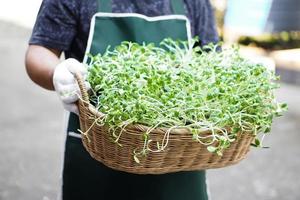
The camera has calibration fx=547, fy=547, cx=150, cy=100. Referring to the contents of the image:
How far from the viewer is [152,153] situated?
120 cm

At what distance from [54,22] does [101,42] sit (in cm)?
15

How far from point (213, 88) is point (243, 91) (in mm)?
75

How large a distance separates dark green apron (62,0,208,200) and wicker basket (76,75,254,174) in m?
Result: 0.33

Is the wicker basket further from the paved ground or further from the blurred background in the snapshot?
the paved ground

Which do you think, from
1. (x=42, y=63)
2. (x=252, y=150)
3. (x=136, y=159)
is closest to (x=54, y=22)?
(x=42, y=63)

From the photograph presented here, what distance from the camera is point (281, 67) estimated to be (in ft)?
19.0

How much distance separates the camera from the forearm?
1.55 m

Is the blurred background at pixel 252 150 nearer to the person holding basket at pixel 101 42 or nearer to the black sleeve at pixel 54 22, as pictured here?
the person holding basket at pixel 101 42

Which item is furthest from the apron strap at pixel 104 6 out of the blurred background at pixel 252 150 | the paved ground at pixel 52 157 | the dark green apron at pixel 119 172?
the paved ground at pixel 52 157

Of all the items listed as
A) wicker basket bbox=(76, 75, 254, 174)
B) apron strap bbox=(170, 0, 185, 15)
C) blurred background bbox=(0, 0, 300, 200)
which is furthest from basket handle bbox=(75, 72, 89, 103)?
blurred background bbox=(0, 0, 300, 200)

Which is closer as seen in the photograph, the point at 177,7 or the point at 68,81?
the point at 68,81

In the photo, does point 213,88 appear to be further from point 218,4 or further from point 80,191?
point 218,4

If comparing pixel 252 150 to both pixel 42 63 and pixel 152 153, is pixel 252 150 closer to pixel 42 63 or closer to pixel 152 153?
pixel 42 63

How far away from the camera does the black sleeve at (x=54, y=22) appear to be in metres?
1.59
